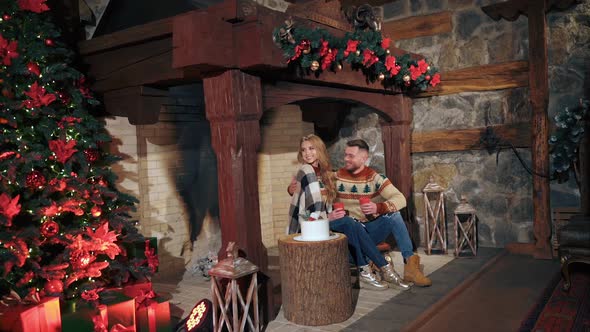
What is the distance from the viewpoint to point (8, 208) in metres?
3.24

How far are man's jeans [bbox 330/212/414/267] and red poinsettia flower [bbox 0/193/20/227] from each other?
97.0 inches

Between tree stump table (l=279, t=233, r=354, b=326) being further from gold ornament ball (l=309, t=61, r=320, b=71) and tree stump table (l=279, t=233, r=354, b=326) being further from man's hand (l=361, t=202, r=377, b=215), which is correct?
gold ornament ball (l=309, t=61, r=320, b=71)

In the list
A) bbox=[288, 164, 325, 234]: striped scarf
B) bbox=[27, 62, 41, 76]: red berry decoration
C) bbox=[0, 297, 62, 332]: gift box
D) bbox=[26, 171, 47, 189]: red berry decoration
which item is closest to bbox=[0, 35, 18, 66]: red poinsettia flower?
bbox=[27, 62, 41, 76]: red berry decoration

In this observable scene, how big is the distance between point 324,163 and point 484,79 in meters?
2.64

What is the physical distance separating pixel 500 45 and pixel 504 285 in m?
2.73

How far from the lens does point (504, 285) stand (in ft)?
16.4

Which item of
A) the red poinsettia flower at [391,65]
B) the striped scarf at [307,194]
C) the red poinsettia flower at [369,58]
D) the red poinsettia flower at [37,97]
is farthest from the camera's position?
the red poinsettia flower at [391,65]

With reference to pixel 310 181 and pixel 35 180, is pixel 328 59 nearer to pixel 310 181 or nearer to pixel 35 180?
pixel 310 181

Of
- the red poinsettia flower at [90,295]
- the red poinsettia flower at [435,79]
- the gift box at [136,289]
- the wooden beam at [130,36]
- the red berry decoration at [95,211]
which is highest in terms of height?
the wooden beam at [130,36]

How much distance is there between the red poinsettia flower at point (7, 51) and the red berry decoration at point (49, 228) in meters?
1.04

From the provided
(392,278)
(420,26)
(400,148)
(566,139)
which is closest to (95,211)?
(392,278)

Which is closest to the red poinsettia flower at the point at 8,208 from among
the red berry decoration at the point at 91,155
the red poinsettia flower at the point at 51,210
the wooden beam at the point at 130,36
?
the red poinsettia flower at the point at 51,210

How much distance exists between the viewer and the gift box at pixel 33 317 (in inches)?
125

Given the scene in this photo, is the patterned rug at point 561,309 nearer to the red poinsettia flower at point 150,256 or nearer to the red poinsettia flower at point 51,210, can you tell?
the red poinsettia flower at point 150,256
